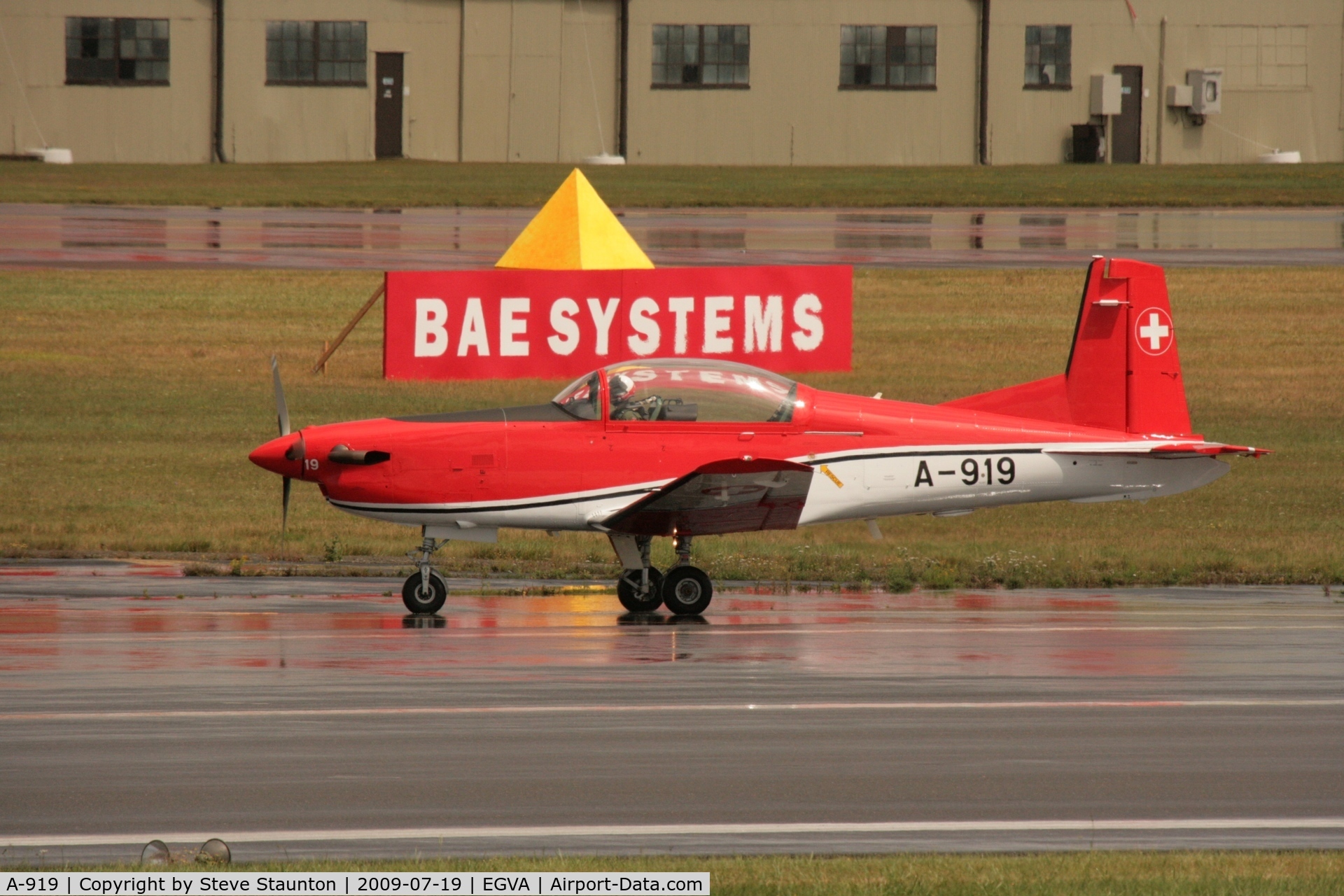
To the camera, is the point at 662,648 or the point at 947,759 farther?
the point at 662,648

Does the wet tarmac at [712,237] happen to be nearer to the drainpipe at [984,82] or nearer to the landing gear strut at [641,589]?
the drainpipe at [984,82]

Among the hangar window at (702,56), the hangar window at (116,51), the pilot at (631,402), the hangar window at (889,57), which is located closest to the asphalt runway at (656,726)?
the pilot at (631,402)

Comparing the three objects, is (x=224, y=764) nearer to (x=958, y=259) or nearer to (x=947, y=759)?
(x=947, y=759)

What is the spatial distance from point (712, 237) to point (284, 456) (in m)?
23.1

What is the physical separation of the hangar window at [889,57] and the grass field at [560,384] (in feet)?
67.6

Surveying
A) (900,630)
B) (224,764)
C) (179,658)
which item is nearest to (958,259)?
(900,630)

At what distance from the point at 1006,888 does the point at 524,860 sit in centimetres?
200

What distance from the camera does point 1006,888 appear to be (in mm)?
7133

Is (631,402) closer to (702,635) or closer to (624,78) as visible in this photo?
(702,635)

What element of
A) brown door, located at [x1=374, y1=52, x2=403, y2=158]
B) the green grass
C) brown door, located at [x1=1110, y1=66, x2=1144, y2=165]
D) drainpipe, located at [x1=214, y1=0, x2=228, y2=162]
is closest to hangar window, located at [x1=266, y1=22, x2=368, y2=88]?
brown door, located at [x1=374, y1=52, x2=403, y2=158]

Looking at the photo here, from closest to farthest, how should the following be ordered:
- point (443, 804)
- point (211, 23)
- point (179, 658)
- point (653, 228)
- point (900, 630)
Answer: point (443, 804), point (179, 658), point (900, 630), point (653, 228), point (211, 23)

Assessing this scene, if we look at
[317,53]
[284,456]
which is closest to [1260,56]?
[317,53]

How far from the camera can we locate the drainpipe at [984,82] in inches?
2035

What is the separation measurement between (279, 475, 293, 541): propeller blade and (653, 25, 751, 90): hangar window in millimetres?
34837
